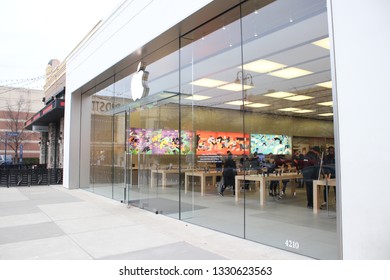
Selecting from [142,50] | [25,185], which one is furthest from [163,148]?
[25,185]

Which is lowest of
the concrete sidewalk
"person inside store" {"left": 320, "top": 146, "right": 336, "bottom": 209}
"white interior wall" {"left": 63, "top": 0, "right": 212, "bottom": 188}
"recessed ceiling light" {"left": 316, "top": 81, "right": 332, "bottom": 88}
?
the concrete sidewalk

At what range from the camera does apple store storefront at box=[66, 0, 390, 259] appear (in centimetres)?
538

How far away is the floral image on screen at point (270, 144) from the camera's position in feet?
22.9

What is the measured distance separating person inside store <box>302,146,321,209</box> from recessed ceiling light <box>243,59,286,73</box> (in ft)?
7.46

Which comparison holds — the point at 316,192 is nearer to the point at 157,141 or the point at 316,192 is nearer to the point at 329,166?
the point at 329,166

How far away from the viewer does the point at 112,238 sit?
16.9 feet

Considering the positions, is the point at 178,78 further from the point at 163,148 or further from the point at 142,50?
the point at 163,148

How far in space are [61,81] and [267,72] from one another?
16045 mm

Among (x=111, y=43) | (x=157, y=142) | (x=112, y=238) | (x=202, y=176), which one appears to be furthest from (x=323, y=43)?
(x=111, y=43)

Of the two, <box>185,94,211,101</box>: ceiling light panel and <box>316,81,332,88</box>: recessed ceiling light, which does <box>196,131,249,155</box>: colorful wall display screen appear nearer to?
<box>185,94,211,101</box>: ceiling light panel

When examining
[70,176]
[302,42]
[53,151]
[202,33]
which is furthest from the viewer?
[53,151]

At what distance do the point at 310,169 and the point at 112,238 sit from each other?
12.0ft

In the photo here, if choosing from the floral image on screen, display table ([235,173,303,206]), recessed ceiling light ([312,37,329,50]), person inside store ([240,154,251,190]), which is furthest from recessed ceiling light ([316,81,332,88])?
person inside store ([240,154,251,190])

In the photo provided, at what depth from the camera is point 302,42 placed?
605cm
